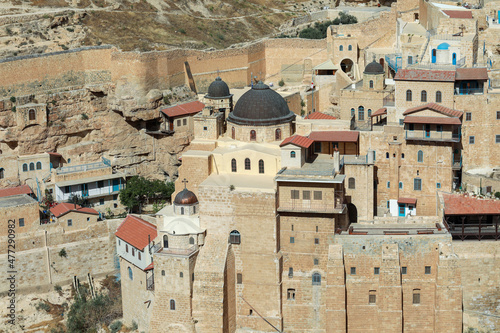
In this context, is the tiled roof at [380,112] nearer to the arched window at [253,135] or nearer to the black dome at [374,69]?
the black dome at [374,69]

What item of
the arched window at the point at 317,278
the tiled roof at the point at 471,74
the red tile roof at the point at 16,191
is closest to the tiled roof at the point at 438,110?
the tiled roof at the point at 471,74

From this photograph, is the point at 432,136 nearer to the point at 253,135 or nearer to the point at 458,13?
the point at 253,135

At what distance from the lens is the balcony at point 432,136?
6262cm

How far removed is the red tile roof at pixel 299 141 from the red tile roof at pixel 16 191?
63.0 ft

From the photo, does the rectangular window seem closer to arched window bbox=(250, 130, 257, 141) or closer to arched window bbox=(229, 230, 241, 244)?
arched window bbox=(250, 130, 257, 141)

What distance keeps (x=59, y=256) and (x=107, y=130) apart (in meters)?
12.3

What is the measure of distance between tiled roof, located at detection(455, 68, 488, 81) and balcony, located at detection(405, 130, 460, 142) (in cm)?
376

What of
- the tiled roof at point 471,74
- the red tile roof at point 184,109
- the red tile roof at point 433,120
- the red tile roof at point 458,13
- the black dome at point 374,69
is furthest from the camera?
the red tile roof at point 184,109

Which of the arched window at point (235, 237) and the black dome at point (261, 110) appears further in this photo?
the black dome at point (261, 110)

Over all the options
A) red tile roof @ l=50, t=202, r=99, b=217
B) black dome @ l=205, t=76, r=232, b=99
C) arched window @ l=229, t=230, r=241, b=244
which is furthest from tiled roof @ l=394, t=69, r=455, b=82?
red tile roof @ l=50, t=202, r=99, b=217

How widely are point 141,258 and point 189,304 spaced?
4.51 metres

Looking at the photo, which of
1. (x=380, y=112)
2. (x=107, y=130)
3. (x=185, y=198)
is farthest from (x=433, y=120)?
(x=107, y=130)

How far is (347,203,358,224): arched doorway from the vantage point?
6222 centimetres

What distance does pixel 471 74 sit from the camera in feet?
213
